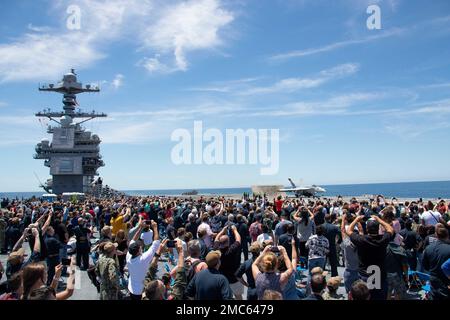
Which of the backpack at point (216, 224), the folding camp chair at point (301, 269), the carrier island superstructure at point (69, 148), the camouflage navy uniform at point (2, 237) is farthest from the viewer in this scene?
the carrier island superstructure at point (69, 148)

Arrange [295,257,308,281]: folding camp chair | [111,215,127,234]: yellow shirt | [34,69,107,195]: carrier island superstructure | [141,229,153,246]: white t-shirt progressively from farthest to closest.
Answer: [34,69,107,195]: carrier island superstructure
[111,215,127,234]: yellow shirt
[141,229,153,246]: white t-shirt
[295,257,308,281]: folding camp chair

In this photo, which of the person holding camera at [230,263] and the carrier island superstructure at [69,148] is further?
the carrier island superstructure at [69,148]

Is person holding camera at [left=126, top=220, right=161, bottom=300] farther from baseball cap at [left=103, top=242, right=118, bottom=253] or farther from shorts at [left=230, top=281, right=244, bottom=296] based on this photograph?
Result: shorts at [left=230, top=281, right=244, bottom=296]

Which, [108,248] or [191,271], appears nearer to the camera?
[191,271]

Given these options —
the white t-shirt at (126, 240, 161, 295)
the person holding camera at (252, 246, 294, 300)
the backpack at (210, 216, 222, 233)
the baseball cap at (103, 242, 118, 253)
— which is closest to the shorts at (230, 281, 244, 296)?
the person holding camera at (252, 246, 294, 300)

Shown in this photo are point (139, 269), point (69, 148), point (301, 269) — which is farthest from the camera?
point (69, 148)

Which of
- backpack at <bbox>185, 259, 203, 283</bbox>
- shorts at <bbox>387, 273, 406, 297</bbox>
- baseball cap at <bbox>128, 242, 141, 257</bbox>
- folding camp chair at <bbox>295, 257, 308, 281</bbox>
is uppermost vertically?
baseball cap at <bbox>128, 242, 141, 257</bbox>

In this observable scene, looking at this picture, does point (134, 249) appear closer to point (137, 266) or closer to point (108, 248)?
point (137, 266)

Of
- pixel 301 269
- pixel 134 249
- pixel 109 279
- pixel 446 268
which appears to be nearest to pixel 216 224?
pixel 301 269

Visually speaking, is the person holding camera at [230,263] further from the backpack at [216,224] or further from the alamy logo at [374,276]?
the backpack at [216,224]

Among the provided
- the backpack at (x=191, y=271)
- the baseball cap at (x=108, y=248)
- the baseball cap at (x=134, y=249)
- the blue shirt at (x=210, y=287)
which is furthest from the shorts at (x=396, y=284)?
the baseball cap at (x=108, y=248)

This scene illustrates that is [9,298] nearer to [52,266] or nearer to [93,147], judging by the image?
[52,266]
